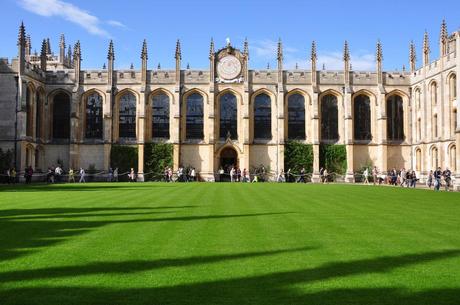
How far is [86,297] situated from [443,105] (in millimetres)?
38381

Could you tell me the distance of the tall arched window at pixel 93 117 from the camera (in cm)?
4553

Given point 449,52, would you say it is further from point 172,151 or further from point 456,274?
point 456,274

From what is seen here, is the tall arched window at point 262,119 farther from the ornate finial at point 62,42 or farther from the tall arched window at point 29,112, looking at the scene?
the ornate finial at point 62,42

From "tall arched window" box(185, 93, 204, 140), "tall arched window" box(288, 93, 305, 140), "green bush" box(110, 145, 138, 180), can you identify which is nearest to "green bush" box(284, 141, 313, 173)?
"tall arched window" box(288, 93, 305, 140)

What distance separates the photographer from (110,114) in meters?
44.8

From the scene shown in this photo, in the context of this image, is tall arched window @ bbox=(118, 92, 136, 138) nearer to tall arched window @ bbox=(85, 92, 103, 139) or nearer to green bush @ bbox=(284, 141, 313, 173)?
tall arched window @ bbox=(85, 92, 103, 139)

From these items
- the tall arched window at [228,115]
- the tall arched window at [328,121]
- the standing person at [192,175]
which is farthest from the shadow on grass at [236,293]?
the tall arched window at [328,121]

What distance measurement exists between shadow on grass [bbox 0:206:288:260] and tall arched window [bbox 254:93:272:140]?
30.4 m

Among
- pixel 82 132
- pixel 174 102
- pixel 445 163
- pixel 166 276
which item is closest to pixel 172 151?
pixel 174 102

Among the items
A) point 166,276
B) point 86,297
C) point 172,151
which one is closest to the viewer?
point 86,297

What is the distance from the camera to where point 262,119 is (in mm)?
45812

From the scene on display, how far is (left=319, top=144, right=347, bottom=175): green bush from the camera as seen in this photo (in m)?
45.0

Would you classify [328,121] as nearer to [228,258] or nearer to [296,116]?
[296,116]

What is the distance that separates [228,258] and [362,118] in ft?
132
